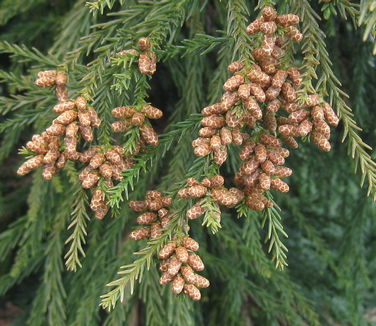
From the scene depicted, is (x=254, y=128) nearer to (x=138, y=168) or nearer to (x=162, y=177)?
(x=138, y=168)

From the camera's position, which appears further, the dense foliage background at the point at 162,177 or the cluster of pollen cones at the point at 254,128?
the dense foliage background at the point at 162,177

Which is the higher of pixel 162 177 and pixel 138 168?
pixel 162 177

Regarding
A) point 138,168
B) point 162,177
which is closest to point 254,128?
point 138,168

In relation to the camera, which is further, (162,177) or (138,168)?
(162,177)

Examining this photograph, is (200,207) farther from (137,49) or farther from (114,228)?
(114,228)

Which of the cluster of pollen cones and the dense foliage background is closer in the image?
the cluster of pollen cones

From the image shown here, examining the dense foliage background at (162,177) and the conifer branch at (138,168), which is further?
the dense foliage background at (162,177)

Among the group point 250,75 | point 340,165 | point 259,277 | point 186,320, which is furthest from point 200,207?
point 340,165

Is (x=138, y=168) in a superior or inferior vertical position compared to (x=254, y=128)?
inferior
